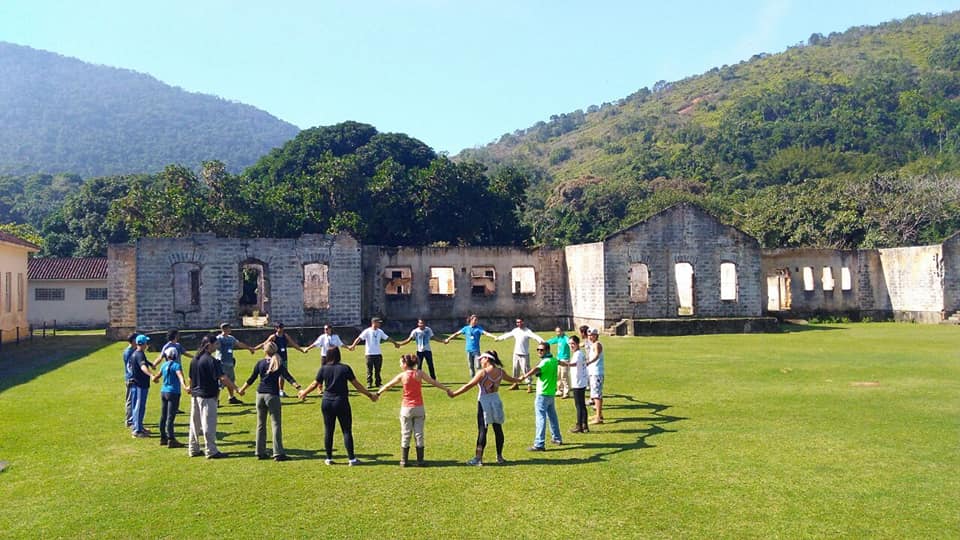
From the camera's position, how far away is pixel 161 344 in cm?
2327

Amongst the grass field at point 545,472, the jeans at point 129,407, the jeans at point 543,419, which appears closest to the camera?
the grass field at point 545,472

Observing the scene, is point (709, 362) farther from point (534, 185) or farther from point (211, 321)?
point (534, 185)

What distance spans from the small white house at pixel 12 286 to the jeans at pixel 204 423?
19.4 m

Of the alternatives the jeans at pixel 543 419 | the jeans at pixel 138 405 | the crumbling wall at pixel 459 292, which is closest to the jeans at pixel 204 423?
the jeans at pixel 138 405

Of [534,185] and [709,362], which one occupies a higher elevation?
[534,185]

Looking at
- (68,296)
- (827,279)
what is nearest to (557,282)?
(827,279)

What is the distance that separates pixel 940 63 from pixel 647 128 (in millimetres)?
33423

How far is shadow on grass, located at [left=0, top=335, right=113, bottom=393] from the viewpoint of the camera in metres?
17.2

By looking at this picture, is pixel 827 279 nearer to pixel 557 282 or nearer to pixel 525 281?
pixel 557 282

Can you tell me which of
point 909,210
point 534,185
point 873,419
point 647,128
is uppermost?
point 647,128

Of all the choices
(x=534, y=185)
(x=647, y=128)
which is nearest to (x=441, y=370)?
(x=534, y=185)

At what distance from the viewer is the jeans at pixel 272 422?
944 centimetres

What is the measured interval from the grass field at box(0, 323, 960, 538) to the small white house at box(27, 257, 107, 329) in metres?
20.8

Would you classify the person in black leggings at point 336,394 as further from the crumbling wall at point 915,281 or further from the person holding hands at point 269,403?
the crumbling wall at point 915,281
